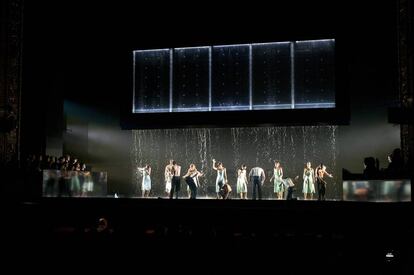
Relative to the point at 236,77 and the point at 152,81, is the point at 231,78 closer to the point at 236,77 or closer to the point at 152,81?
the point at 236,77

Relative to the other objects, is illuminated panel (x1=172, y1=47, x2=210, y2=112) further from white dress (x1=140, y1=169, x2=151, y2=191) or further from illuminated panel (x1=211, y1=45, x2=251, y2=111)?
white dress (x1=140, y1=169, x2=151, y2=191)

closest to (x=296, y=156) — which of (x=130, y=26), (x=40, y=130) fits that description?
(x=130, y=26)

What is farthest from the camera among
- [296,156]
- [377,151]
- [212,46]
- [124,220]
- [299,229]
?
[296,156]

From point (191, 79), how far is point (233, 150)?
130 inches

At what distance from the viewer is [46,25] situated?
47.4 feet

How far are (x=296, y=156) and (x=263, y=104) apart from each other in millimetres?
2848

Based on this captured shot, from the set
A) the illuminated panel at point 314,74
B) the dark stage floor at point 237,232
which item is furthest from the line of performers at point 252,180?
the dark stage floor at point 237,232

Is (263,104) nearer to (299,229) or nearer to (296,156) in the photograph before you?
(296,156)

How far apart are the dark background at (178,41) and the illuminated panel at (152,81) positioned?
47 cm

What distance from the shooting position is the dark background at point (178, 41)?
13.7m

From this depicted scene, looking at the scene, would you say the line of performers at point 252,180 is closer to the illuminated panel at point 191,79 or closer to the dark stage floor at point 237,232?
the illuminated panel at point 191,79

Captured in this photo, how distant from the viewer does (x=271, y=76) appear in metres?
14.7

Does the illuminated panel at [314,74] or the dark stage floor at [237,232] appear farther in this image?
the illuminated panel at [314,74]

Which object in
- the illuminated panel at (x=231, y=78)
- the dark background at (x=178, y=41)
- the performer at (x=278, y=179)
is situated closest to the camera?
the dark background at (x=178, y=41)
